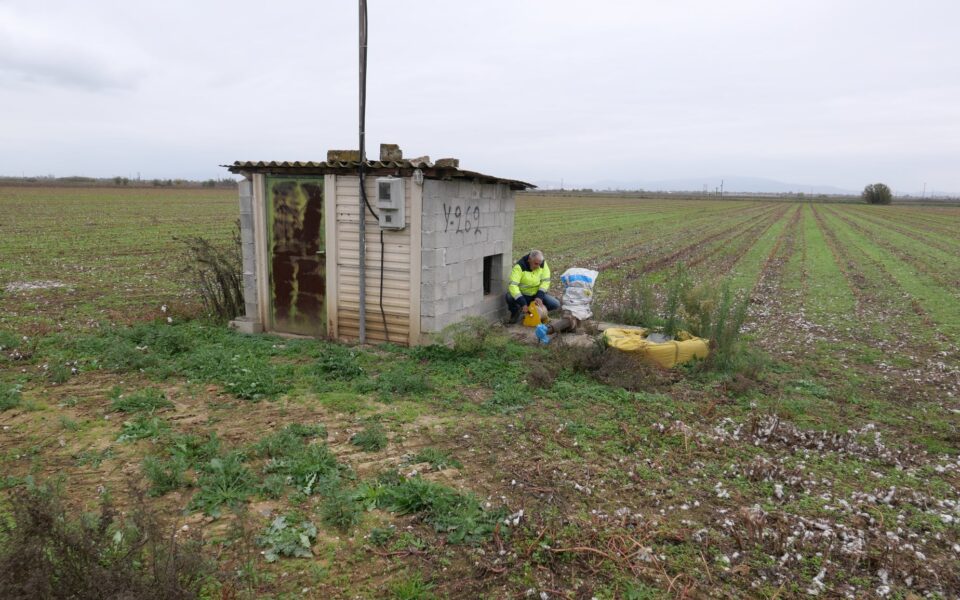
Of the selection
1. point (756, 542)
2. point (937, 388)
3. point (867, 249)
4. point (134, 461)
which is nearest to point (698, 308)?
point (937, 388)

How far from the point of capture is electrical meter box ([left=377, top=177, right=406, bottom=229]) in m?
10.2

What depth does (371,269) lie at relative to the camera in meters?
11.0

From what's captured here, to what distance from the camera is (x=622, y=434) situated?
7.32 meters

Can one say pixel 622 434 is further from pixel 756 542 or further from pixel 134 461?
pixel 134 461

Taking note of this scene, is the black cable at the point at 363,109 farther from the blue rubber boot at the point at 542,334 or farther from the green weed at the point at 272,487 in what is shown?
the green weed at the point at 272,487

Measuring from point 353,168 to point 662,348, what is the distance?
6259 mm

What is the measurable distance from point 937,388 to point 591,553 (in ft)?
26.1

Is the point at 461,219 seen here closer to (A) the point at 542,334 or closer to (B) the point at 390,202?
(B) the point at 390,202

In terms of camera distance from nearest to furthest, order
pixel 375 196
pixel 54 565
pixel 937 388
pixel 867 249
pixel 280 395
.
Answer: pixel 54 565
pixel 280 395
pixel 937 388
pixel 375 196
pixel 867 249

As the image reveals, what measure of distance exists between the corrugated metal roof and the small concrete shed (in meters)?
0.02

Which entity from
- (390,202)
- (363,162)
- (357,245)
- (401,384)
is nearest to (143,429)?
(401,384)

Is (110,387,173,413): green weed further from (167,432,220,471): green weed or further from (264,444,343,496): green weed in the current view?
(264,444,343,496): green weed

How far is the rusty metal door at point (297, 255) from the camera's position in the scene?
11219mm

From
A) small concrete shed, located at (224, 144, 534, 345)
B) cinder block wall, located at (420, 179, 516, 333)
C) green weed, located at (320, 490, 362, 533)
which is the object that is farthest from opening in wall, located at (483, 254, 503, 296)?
green weed, located at (320, 490, 362, 533)
